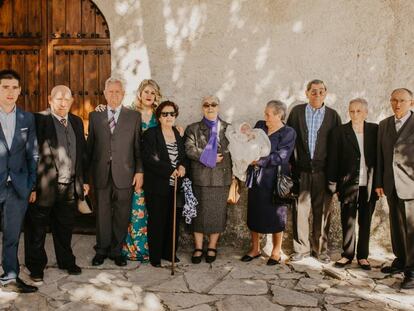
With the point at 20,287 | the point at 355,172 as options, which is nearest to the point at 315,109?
the point at 355,172

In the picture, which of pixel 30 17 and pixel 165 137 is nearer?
pixel 165 137

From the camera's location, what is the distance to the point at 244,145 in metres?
5.14

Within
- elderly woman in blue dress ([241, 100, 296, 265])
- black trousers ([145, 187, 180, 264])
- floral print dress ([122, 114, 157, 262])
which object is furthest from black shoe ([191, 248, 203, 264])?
elderly woman in blue dress ([241, 100, 296, 265])

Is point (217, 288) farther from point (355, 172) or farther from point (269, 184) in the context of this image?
point (355, 172)

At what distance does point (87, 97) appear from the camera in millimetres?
6027

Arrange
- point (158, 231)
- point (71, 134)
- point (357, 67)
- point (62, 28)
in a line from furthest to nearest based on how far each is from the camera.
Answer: point (62, 28)
point (357, 67)
point (158, 231)
point (71, 134)

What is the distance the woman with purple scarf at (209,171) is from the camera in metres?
5.16

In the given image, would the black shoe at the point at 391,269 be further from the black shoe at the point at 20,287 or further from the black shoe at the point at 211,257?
the black shoe at the point at 20,287

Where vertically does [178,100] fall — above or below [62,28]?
below

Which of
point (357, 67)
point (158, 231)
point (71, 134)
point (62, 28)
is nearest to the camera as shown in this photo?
point (71, 134)

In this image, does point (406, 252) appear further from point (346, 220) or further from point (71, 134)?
point (71, 134)

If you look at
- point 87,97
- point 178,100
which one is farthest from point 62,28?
point 178,100

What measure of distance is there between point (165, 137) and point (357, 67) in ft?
8.14

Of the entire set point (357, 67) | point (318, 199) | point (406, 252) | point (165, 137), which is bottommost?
point (406, 252)
